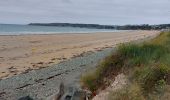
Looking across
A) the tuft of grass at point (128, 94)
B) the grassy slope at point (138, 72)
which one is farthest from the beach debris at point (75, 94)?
the tuft of grass at point (128, 94)

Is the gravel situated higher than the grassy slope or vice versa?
the grassy slope

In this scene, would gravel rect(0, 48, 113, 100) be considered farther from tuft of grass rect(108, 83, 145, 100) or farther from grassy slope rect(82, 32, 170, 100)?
tuft of grass rect(108, 83, 145, 100)

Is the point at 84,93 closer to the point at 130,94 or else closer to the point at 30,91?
the point at 130,94

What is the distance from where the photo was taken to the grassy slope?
25.3 feet

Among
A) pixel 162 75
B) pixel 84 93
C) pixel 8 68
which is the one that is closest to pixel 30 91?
pixel 84 93

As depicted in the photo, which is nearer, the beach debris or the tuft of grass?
the tuft of grass

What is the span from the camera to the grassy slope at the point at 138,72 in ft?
25.3

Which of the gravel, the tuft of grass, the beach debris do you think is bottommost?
the gravel

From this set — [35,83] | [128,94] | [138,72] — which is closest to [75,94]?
[138,72]

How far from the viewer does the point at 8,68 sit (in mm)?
23406

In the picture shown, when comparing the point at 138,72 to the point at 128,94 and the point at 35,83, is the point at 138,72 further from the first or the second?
the point at 35,83

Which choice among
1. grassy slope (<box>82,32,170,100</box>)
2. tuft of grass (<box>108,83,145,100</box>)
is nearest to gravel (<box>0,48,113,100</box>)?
grassy slope (<box>82,32,170,100</box>)

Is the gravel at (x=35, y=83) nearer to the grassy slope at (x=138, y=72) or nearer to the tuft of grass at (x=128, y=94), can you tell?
the grassy slope at (x=138, y=72)

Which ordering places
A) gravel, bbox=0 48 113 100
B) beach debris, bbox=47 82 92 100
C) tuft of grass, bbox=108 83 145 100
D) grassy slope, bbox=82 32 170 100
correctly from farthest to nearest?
gravel, bbox=0 48 113 100 < beach debris, bbox=47 82 92 100 < grassy slope, bbox=82 32 170 100 < tuft of grass, bbox=108 83 145 100
